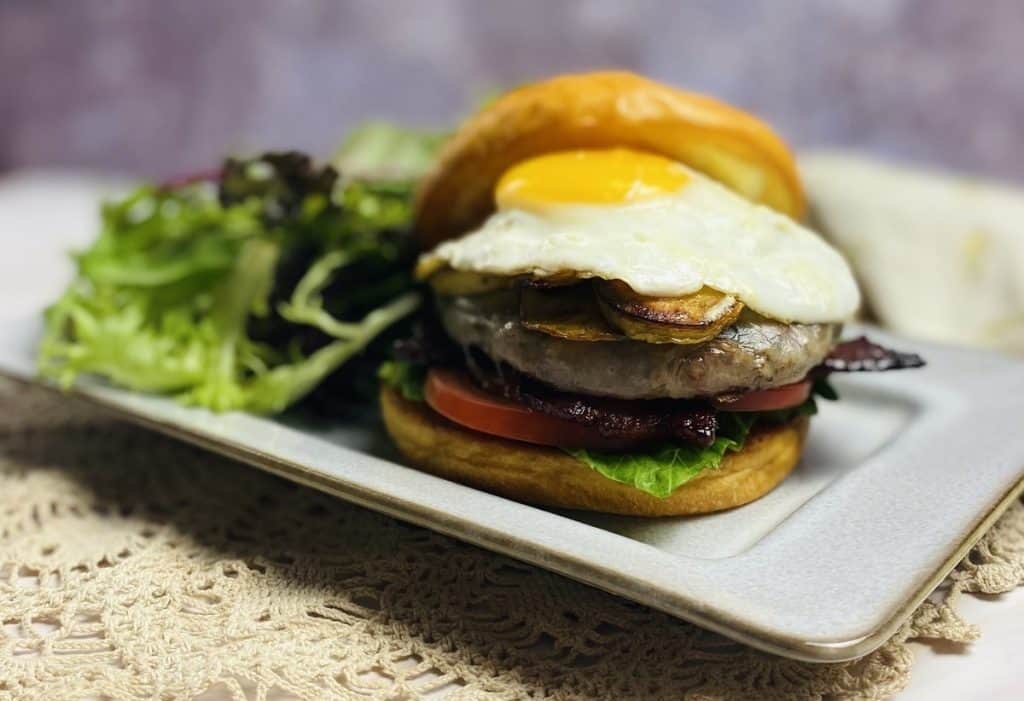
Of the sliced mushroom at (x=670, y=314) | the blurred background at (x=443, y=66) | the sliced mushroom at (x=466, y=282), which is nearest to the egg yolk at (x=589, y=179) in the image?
the sliced mushroom at (x=466, y=282)

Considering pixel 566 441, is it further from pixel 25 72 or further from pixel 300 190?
pixel 25 72

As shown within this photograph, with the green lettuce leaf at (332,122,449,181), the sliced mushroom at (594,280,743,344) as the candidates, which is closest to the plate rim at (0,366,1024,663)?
the sliced mushroom at (594,280,743,344)

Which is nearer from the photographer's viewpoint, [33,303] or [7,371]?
[7,371]

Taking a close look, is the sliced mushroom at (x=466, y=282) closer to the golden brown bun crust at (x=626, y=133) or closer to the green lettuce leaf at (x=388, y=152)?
the golden brown bun crust at (x=626, y=133)

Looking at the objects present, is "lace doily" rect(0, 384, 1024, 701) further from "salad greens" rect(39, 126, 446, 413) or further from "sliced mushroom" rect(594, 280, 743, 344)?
"sliced mushroom" rect(594, 280, 743, 344)

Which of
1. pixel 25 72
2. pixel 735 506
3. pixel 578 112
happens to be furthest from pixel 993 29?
pixel 25 72

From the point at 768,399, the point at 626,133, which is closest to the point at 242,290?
the point at 626,133
